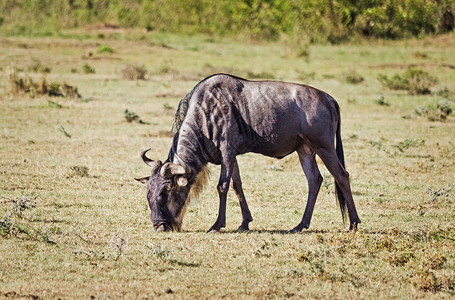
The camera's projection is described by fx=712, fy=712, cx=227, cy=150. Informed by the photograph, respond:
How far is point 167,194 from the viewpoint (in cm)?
800

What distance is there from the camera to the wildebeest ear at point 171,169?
7825mm

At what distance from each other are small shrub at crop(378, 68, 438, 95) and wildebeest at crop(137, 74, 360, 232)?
16.3 meters

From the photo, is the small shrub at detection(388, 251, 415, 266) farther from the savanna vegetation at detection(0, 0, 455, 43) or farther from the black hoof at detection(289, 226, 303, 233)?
the savanna vegetation at detection(0, 0, 455, 43)

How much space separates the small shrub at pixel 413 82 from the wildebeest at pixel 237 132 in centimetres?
1632

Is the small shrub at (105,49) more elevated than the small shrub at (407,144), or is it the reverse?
the small shrub at (407,144)

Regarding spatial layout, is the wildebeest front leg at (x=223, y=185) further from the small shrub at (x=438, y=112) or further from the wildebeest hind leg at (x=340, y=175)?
the small shrub at (x=438, y=112)

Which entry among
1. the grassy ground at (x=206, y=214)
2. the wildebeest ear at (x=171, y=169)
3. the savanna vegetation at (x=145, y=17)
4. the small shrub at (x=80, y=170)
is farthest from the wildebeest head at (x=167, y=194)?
the savanna vegetation at (x=145, y=17)

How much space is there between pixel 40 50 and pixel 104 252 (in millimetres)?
29248

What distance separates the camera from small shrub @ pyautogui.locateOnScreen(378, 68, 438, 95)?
2406 centimetres

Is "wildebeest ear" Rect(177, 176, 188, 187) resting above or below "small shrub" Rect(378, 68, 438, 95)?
above

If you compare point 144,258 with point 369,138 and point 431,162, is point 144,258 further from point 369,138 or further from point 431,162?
point 369,138

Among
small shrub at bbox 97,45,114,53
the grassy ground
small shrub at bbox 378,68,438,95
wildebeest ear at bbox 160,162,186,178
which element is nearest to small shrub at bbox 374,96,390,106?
the grassy ground

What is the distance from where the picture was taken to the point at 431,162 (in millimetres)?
13406

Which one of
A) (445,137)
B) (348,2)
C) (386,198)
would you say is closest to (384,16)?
(348,2)
